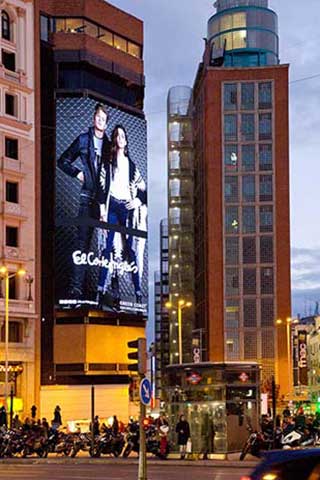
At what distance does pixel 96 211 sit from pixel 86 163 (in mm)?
3157

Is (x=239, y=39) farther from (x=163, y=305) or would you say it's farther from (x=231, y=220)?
(x=163, y=305)

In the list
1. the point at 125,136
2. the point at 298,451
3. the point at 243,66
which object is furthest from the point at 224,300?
the point at 298,451

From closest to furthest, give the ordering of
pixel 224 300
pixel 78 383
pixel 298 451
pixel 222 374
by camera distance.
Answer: pixel 298 451 < pixel 222 374 < pixel 78 383 < pixel 224 300

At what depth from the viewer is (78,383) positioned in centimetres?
6819

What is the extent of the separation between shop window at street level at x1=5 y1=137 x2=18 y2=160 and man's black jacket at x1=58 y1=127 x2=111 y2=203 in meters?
3.50

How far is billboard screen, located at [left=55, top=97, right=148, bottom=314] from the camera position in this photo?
68.0 metres

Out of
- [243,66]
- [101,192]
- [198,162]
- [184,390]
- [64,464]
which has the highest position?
[243,66]

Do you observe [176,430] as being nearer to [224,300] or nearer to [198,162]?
[224,300]

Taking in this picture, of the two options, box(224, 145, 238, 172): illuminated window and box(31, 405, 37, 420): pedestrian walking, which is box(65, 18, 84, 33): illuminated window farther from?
box(224, 145, 238, 172): illuminated window

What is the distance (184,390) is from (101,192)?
31.7 meters

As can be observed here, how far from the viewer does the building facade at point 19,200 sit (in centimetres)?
6406

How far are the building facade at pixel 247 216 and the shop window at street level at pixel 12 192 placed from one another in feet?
120

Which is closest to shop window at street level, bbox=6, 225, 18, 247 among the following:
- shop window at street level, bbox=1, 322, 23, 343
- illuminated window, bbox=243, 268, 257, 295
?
shop window at street level, bbox=1, 322, 23, 343

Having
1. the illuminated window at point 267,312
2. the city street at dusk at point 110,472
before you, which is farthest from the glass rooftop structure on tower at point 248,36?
the city street at dusk at point 110,472
